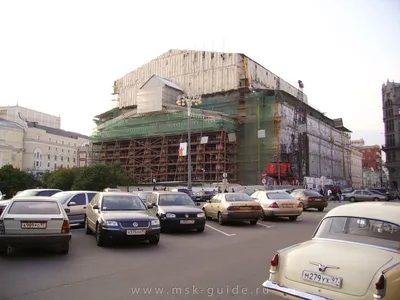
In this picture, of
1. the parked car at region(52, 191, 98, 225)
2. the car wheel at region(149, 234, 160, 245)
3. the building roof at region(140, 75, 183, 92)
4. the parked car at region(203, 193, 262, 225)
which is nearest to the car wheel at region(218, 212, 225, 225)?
the parked car at region(203, 193, 262, 225)

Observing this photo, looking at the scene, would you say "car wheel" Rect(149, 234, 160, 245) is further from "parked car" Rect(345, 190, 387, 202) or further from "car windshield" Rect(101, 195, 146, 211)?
"parked car" Rect(345, 190, 387, 202)

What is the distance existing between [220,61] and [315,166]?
25.7 metres

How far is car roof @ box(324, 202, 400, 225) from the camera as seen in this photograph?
4.81 m

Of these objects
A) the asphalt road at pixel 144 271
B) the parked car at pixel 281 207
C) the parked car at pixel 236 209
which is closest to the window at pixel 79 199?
the asphalt road at pixel 144 271

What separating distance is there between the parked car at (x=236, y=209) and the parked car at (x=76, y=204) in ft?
18.8

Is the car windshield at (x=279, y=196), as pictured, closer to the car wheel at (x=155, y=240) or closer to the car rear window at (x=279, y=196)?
the car rear window at (x=279, y=196)

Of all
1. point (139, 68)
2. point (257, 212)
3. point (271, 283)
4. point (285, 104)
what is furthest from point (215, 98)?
point (271, 283)

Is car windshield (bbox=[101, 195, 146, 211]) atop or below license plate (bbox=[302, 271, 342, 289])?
atop

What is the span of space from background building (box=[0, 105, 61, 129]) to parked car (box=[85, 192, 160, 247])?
105 metres

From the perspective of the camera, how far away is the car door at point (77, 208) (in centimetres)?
1425

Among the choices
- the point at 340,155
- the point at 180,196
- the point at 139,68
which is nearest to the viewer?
the point at 180,196

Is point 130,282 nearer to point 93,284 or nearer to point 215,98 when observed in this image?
point 93,284

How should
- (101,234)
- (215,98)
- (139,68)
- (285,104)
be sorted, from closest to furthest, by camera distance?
(101,234), (285,104), (215,98), (139,68)

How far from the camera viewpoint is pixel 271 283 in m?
4.78
